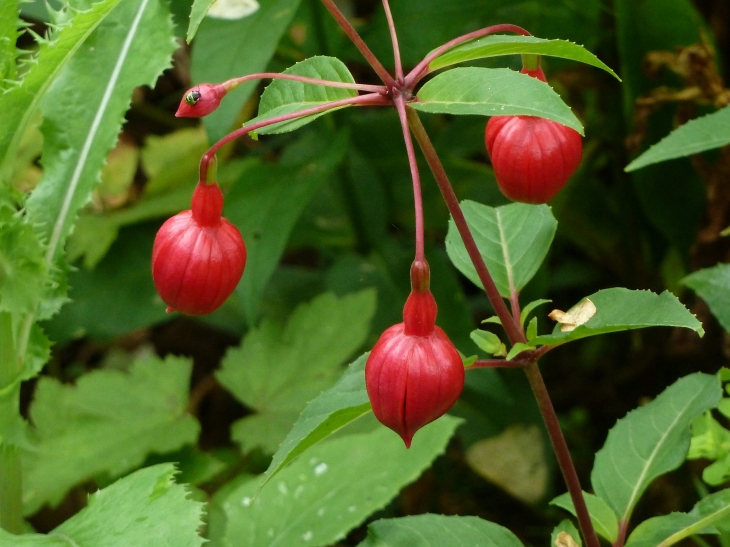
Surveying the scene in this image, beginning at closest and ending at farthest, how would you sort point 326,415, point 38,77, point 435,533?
point 326,415 → point 435,533 → point 38,77

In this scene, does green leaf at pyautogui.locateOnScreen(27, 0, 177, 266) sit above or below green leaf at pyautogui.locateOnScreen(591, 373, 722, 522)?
above

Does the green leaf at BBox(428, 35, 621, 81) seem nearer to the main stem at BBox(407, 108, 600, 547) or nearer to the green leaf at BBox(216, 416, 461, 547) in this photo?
the main stem at BBox(407, 108, 600, 547)

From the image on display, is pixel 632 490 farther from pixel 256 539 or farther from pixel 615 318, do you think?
pixel 256 539

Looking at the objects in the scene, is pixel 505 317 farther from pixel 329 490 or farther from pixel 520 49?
pixel 329 490

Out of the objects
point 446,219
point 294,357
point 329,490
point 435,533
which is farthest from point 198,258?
point 446,219

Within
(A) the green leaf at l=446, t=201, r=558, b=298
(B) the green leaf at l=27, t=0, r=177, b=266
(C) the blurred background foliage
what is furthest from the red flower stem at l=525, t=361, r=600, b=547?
(B) the green leaf at l=27, t=0, r=177, b=266

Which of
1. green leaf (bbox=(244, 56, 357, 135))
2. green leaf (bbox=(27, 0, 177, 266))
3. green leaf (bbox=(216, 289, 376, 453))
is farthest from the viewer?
green leaf (bbox=(216, 289, 376, 453))
